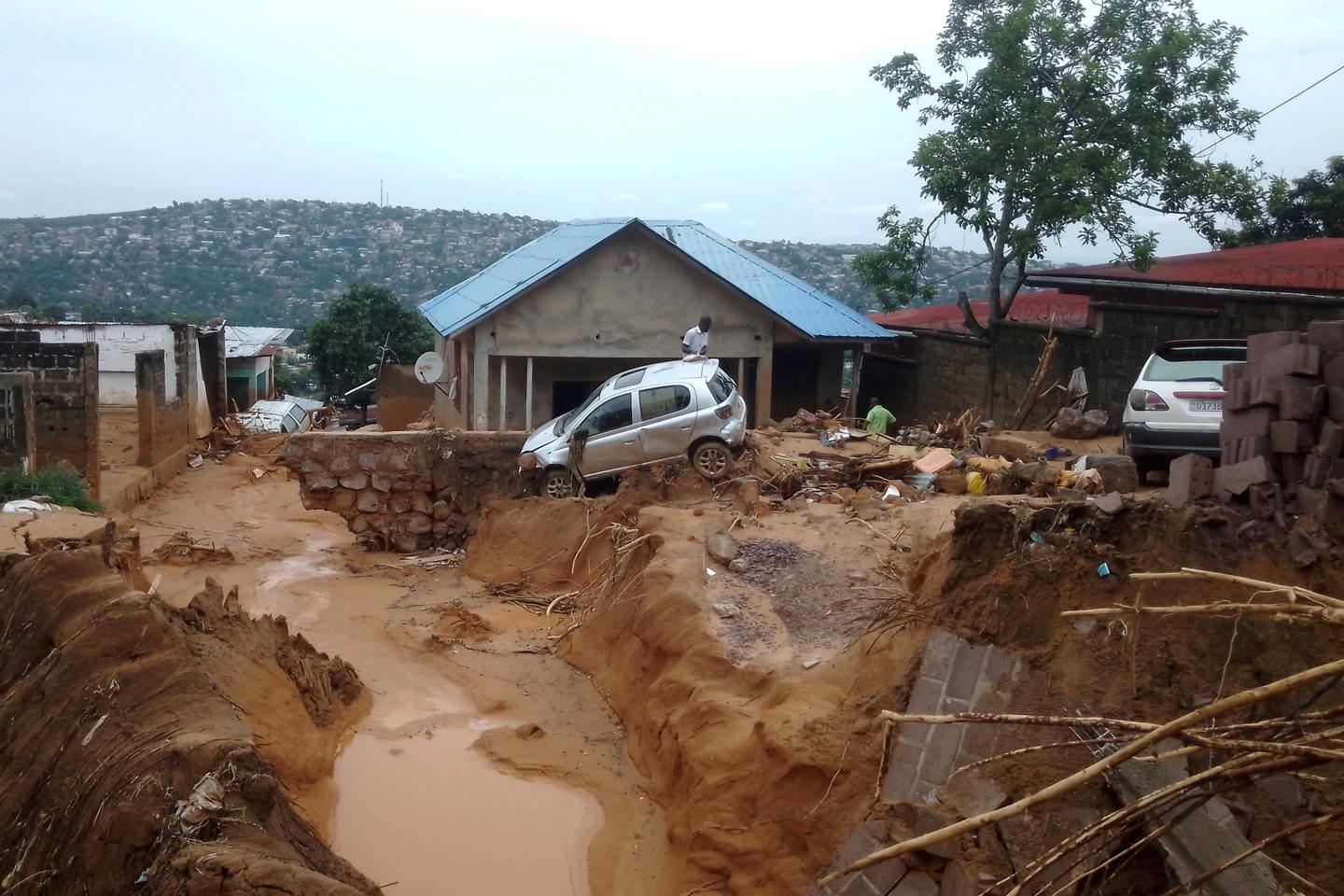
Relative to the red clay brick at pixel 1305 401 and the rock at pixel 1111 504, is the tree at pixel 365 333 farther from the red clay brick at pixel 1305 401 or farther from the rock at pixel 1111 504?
the red clay brick at pixel 1305 401

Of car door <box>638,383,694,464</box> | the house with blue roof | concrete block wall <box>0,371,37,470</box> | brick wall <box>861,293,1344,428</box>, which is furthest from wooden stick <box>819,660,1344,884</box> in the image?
the house with blue roof

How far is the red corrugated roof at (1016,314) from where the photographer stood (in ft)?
69.6

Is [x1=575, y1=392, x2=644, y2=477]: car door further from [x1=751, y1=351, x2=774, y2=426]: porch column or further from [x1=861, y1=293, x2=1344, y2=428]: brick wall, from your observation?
[x1=751, y1=351, x2=774, y2=426]: porch column

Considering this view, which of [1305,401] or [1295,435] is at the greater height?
[1305,401]

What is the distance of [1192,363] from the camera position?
474 inches

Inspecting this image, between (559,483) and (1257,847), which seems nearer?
(1257,847)

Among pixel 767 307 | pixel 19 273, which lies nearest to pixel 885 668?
pixel 767 307

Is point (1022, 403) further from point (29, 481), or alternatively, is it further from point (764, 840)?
point (29, 481)

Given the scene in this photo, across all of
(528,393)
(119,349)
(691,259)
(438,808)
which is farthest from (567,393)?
(438,808)

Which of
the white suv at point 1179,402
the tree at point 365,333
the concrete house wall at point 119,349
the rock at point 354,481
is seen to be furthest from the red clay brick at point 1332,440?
the tree at point 365,333

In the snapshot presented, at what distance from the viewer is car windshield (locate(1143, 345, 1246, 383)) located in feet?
39.0

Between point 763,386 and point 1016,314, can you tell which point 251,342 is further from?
point 1016,314

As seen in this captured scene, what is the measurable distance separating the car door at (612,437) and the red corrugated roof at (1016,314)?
9299mm

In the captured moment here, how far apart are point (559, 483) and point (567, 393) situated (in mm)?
8135
